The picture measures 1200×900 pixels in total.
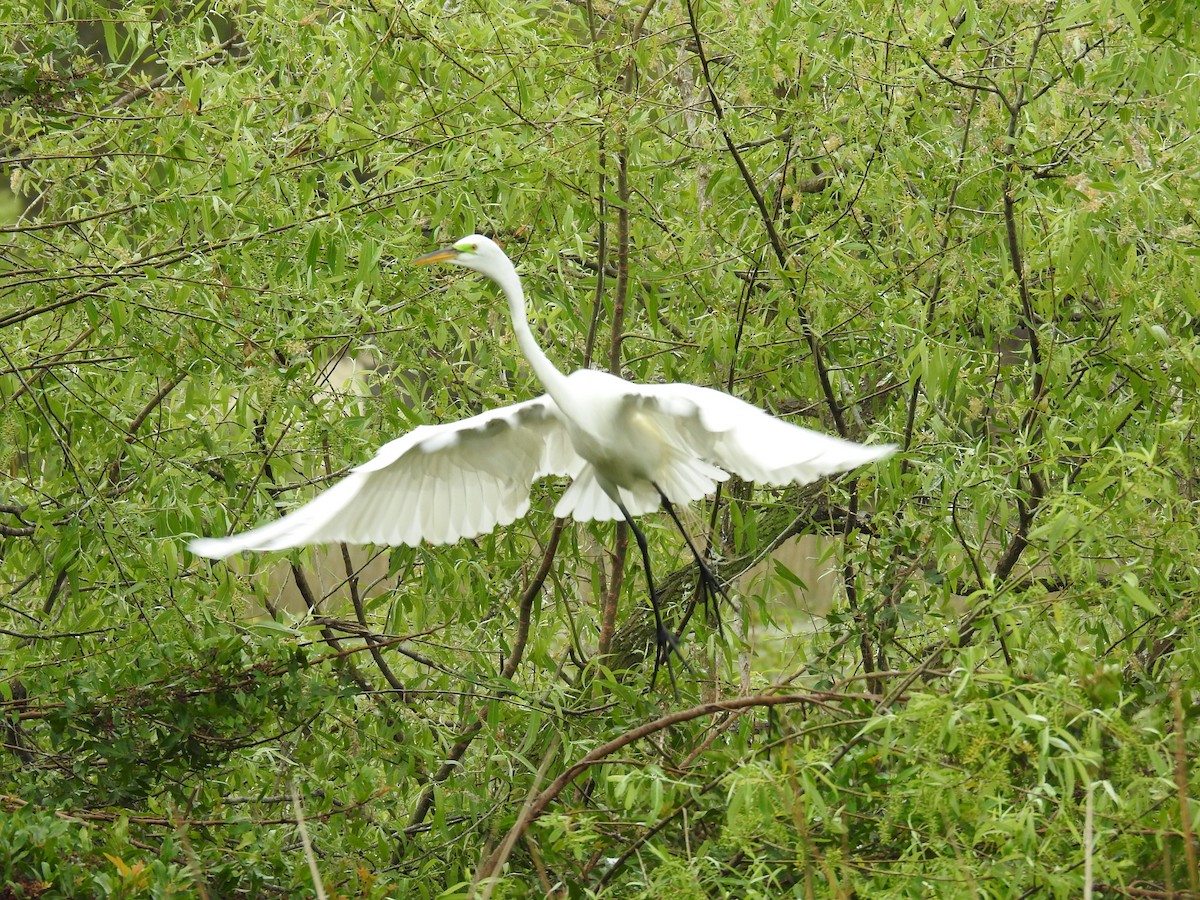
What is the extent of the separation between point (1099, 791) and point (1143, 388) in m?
1.13

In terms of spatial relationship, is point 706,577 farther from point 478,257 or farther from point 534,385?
point 478,257

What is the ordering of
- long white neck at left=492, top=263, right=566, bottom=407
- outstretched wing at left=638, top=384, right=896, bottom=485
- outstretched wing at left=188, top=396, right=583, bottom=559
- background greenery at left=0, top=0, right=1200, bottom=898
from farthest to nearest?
long white neck at left=492, top=263, right=566, bottom=407 → outstretched wing at left=188, top=396, right=583, bottom=559 → background greenery at left=0, top=0, right=1200, bottom=898 → outstretched wing at left=638, top=384, right=896, bottom=485

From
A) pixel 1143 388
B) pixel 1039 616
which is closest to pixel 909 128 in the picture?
pixel 1143 388

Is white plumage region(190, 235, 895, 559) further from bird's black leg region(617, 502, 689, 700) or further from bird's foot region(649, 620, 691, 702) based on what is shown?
bird's foot region(649, 620, 691, 702)

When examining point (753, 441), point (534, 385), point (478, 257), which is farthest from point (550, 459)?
point (753, 441)

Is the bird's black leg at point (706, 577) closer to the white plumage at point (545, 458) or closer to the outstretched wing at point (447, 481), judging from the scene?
the white plumage at point (545, 458)

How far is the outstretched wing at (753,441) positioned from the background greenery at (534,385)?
0.33 meters

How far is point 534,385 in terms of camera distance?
356 cm

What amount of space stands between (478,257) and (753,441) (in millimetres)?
838

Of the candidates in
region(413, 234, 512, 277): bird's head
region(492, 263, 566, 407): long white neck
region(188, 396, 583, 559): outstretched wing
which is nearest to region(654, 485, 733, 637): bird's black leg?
region(188, 396, 583, 559): outstretched wing

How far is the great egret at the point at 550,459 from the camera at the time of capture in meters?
2.37

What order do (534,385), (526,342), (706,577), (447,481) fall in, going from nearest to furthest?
(526,342), (447,481), (706,577), (534,385)

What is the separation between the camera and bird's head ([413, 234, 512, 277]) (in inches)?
111

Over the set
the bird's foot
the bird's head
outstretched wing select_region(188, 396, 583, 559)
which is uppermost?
the bird's head
